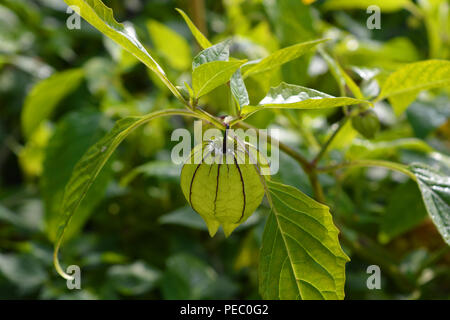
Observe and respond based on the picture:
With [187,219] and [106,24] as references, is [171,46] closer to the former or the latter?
[187,219]

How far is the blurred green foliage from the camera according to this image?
0.72 m

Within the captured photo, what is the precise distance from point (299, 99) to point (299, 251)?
0.16 m

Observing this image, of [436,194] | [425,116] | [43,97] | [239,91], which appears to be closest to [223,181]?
[239,91]

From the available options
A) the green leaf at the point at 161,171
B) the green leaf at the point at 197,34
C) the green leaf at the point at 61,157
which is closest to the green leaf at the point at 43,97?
the green leaf at the point at 61,157

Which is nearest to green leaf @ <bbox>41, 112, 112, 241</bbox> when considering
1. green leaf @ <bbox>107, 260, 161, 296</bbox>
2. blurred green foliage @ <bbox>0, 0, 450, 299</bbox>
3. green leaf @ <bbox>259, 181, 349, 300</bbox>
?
blurred green foliage @ <bbox>0, 0, 450, 299</bbox>

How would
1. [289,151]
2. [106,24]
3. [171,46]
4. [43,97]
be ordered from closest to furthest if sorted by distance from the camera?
[106,24] → [289,151] → [43,97] → [171,46]

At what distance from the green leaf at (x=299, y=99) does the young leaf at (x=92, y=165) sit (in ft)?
0.28

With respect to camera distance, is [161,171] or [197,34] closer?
[197,34]

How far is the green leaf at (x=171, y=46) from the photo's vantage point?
1021 mm

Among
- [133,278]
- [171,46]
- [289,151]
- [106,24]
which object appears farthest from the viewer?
[171,46]

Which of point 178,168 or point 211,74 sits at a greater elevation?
point 178,168

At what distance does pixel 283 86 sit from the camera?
0.41m

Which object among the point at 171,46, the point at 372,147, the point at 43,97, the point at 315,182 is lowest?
the point at 315,182

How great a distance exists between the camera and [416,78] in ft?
1.73
